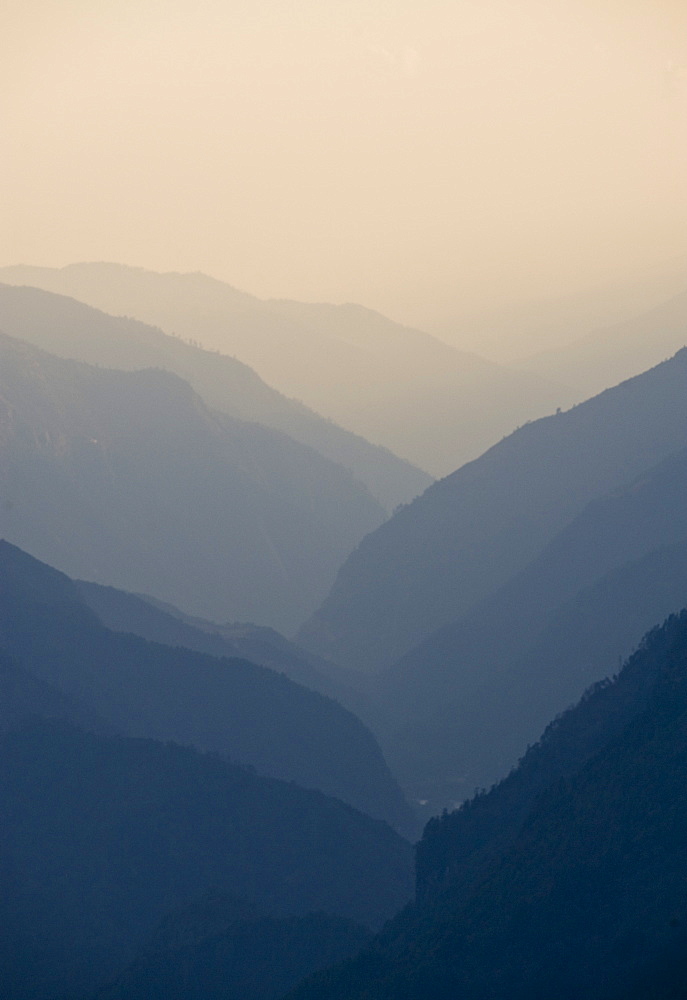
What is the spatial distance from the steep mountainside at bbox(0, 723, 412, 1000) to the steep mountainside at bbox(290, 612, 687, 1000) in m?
18.9

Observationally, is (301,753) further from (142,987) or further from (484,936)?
(484,936)

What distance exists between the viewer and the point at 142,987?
11275cm

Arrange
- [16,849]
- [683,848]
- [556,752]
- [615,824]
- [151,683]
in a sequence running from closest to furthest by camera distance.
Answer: [683,848] < [615,824] < [556,752] < [16,849] < [151,683]

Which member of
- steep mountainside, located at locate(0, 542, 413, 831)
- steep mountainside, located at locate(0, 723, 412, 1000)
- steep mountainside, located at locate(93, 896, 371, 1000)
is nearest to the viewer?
steep mountainside, located at locate(93, 896, 371, 1000)

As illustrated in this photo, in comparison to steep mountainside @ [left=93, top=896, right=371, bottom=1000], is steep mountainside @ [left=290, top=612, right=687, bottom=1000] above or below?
above

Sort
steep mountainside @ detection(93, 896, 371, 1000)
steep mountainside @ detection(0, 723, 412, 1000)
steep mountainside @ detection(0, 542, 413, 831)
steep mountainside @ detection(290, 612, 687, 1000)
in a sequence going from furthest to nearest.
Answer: steep mountainside @ detection(0, 542, 413, 831) → steep mountainside @ detection(0, 723, 412, 1000) → steep mountainside @ detection(93, 896, 371, 1000) → steep mountainside @ detection(290, 612, 687, 1000)

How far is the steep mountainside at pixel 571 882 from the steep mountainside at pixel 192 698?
57.1 m

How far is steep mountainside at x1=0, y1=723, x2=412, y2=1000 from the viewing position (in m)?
126

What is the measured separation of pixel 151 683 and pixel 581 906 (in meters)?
96.6

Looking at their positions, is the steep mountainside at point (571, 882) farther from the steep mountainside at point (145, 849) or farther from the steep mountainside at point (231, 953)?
the steep mountainside at point (145, 849)

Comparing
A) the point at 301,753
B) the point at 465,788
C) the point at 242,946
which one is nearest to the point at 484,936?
the point at 242,946

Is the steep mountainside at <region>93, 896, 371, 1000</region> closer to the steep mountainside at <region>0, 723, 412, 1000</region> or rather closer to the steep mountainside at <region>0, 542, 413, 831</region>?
the steep mountainside at <region>0, 723, 412, 1000</region>

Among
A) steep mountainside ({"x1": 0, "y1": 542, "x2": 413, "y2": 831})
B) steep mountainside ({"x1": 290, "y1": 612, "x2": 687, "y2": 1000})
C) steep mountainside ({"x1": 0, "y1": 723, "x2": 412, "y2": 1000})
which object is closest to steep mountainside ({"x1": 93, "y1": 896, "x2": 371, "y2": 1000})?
steep mountainside ({"x1": 0, "y1": 723, "x2": 412, "y2": 1000})

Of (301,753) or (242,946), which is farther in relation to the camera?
(301,753)
